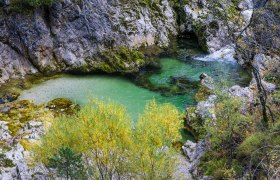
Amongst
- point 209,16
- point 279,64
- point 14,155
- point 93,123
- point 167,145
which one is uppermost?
point 209,16

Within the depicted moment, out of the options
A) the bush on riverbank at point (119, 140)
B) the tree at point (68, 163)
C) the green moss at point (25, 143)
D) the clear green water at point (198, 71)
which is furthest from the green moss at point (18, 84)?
the tree at point (68, 163)

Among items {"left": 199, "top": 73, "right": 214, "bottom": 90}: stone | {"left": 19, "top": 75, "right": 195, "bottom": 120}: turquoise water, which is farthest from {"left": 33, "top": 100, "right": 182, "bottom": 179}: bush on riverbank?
{"left": 199, "top": 73, "right": 214, "bottom": 90}: stone

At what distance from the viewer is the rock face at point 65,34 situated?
1598 inches

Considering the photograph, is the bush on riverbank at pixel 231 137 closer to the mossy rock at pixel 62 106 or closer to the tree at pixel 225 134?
the tree at pixel 225 134

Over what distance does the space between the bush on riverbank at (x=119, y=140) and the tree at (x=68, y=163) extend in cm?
47

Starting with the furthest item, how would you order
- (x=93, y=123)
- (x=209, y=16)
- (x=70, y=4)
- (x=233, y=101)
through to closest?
(x=209, y=16)
(x=70, y=4)
(x=233, y=101)
(x=93, y=123)

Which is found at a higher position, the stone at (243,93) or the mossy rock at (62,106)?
the stone at (243,93)

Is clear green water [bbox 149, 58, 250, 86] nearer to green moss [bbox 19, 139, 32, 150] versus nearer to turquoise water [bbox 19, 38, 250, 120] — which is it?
turquoise water [bbox 19, 38, 250, 120]

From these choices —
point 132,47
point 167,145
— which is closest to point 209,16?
point 132,47

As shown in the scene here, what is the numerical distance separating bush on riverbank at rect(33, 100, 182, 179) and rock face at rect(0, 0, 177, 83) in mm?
21968

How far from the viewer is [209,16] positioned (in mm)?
50219

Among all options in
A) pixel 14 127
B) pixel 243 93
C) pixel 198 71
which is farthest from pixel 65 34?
pixel 243 93

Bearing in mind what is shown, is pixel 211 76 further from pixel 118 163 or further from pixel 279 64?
pixel 118 163

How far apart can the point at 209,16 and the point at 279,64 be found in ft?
90.8
